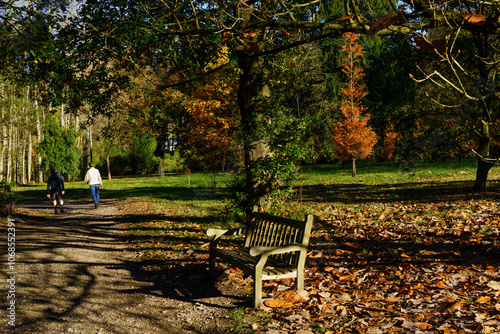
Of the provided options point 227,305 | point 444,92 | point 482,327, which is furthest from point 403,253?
point 444,92

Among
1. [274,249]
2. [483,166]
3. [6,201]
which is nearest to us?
[274,249]

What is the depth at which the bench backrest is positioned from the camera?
182 inches

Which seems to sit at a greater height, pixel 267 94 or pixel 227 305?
pixel 267 94

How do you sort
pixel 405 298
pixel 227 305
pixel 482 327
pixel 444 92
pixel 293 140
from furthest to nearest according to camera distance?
pixel 444 92, pixel 293 140, pixel 227 305, pixel 405 298, pixel 482 327

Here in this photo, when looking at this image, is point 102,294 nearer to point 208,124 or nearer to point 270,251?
point 270,251

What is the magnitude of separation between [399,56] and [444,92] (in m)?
2.15

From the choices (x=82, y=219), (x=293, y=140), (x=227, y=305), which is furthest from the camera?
(x=82, y=219)

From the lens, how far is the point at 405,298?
13.7ft

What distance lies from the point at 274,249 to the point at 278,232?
799 millimetres

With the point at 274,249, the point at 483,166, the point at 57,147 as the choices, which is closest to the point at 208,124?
the point at 483,166

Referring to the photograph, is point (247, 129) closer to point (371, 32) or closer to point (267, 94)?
point (267, 94)

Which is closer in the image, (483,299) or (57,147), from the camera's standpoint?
(483,299)

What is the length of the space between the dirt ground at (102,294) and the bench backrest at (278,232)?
0.85 meters

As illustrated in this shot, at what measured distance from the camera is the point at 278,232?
5.18 m
